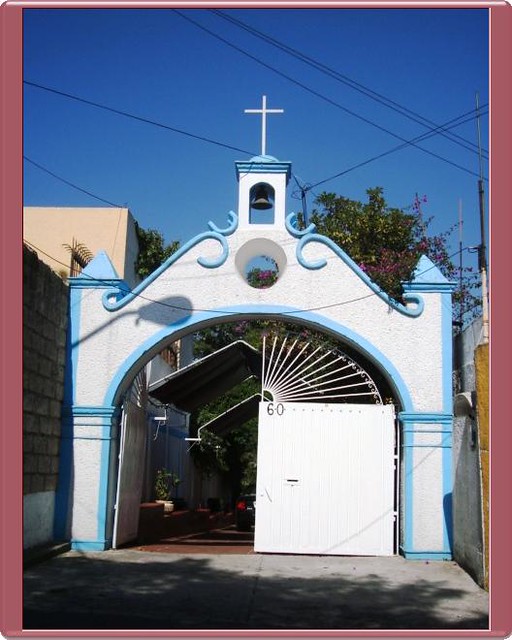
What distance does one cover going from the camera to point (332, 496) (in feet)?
37.4

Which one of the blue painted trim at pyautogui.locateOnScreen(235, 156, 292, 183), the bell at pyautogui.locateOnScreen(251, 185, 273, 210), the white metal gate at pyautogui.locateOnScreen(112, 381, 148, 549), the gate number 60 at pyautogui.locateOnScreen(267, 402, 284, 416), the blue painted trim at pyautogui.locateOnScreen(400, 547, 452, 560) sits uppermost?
the blue painted trim at pyautogui.locateOnScreen(235, 156, 292, 183)

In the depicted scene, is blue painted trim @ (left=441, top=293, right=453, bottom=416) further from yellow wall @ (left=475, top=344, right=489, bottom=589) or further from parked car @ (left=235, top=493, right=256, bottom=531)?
parked car @ (left=235, top=493, right=256, bottom=531)

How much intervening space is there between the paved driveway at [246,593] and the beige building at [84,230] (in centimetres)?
937

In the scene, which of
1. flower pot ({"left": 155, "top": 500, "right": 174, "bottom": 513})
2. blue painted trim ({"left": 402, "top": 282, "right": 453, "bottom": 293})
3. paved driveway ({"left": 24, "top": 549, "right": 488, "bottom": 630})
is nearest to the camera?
paved driveway ({"left": 24, "top": 549, "right": 488, "bottom": 630})

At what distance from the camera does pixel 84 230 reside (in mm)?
19250

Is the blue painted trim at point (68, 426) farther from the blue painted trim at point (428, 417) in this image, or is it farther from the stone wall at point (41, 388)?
the blue painted trim at point (428, 417)

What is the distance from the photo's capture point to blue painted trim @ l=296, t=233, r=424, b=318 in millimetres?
11406

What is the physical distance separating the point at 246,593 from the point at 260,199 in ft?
18.6

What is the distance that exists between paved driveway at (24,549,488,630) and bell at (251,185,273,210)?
191 inches

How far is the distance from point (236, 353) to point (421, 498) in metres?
4.83

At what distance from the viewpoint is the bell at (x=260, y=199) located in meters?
11.8

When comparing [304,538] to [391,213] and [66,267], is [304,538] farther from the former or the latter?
[66,267]

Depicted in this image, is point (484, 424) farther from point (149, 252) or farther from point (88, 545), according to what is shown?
point (149, 252)

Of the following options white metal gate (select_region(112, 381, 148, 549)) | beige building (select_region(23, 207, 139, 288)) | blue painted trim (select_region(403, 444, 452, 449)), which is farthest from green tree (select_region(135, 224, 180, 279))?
blue painted trim (select_region(403, 444, 452, 449))
